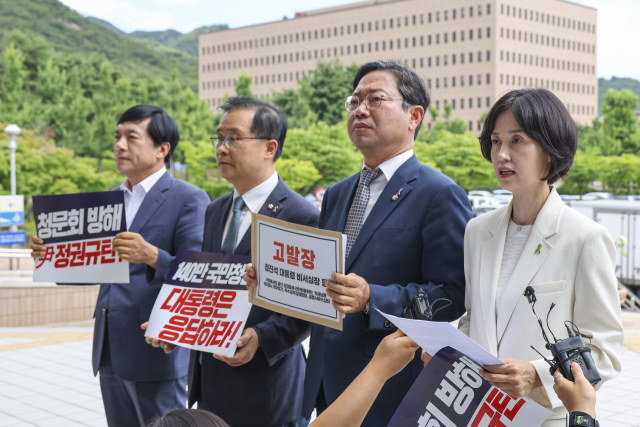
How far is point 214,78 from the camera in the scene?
306ft

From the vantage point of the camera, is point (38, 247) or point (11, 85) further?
point (11, 85)

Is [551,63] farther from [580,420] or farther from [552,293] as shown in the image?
[580,420]

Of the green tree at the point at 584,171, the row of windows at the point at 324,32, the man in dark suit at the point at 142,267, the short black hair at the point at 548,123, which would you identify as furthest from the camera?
the row of windows at the point at 324,32

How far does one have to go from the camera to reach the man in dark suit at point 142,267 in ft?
10.5

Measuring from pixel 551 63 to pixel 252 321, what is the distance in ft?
267

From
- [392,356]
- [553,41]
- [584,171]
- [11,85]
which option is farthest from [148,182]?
[553,41]

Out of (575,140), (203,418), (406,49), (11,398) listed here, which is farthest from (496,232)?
(406,49)

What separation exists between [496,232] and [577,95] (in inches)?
3390

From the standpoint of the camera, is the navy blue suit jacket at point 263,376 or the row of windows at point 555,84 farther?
the row of windows at point 555,84

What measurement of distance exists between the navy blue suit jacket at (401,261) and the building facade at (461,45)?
216 ft

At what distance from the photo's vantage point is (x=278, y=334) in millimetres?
2674

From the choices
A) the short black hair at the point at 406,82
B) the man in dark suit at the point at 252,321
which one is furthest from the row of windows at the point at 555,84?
the short black hair at the point at 406,82

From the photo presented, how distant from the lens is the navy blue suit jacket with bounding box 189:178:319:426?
2684mm

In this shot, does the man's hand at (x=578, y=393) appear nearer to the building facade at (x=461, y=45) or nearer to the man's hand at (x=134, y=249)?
the man's hand at (x=134, y=249)
